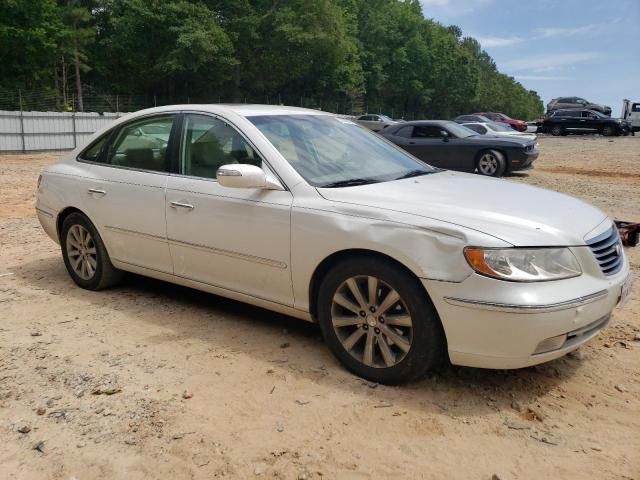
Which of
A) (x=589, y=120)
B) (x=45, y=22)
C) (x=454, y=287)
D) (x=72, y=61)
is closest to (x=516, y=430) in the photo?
(x=454, y=287)

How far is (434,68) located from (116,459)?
82943mm

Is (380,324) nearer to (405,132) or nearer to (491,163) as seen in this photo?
(491,163)

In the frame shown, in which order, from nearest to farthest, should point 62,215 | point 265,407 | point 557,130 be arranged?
point 265,407, point 62,215, point 557,130

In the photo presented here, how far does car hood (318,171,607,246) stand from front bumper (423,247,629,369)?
0.21 m

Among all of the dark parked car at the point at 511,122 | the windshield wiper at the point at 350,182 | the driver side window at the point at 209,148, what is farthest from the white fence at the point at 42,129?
the dark parked car at the point at 511,122

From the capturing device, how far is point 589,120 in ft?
121

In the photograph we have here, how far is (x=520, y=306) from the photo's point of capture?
299 cm

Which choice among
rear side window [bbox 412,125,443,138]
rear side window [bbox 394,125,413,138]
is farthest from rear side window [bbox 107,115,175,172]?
rear side window [bbox 394,125,413,138]

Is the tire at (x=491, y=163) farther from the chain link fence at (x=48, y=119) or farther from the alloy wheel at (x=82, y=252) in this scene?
the alloy wheel at (x=82, y=252)

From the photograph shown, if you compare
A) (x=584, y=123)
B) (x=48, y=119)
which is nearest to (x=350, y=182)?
(x=48, y=119)

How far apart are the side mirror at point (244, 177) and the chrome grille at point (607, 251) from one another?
1.84 metres

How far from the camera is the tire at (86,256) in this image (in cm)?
513

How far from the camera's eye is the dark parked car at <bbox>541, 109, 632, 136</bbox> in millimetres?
36375

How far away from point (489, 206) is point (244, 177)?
4.74 ft
